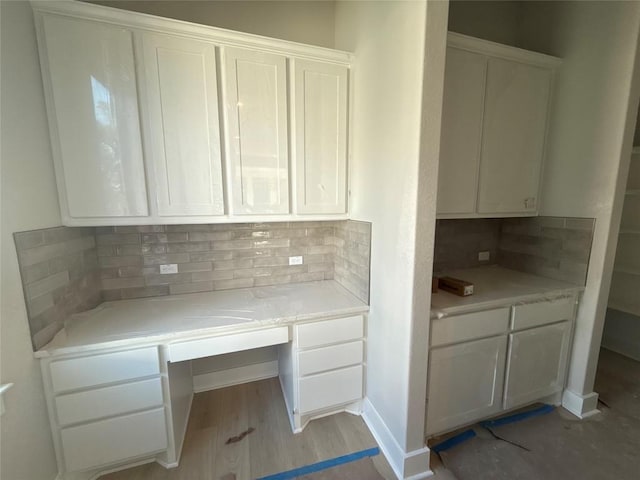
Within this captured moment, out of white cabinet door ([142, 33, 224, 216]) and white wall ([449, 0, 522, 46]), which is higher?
white wall ([449, 0, 522, 46])

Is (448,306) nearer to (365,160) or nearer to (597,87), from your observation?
(365,160)

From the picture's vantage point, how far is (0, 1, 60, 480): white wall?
1.09 meters

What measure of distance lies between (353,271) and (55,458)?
190cm

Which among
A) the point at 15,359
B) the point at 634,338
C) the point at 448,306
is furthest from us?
the point at 634,338

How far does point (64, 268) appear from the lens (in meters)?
1.43

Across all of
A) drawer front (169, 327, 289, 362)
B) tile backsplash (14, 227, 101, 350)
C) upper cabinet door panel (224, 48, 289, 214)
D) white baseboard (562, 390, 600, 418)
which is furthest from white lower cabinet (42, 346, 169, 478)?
white baseboard (562, 390, 600, 418)

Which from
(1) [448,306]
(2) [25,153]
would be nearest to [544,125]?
(1) [448,306]

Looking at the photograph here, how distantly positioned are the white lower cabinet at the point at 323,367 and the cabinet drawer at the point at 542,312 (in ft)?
3.21

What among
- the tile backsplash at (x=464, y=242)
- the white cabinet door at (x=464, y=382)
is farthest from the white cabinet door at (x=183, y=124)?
the tile backsplash at (x=464, y=242)

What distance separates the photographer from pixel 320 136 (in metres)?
1.79

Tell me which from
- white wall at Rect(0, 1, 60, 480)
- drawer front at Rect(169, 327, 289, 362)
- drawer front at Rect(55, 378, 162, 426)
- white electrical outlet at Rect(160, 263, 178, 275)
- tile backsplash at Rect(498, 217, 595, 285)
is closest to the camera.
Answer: white wall at Rect(0, 1, 60, 480)

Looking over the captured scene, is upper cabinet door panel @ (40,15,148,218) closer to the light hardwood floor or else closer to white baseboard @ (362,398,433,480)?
the light hardwood floor

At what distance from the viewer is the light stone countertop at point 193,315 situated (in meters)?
1.35

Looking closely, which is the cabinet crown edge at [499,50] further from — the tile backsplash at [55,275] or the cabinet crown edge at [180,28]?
the tile backsplash at [55,275]
